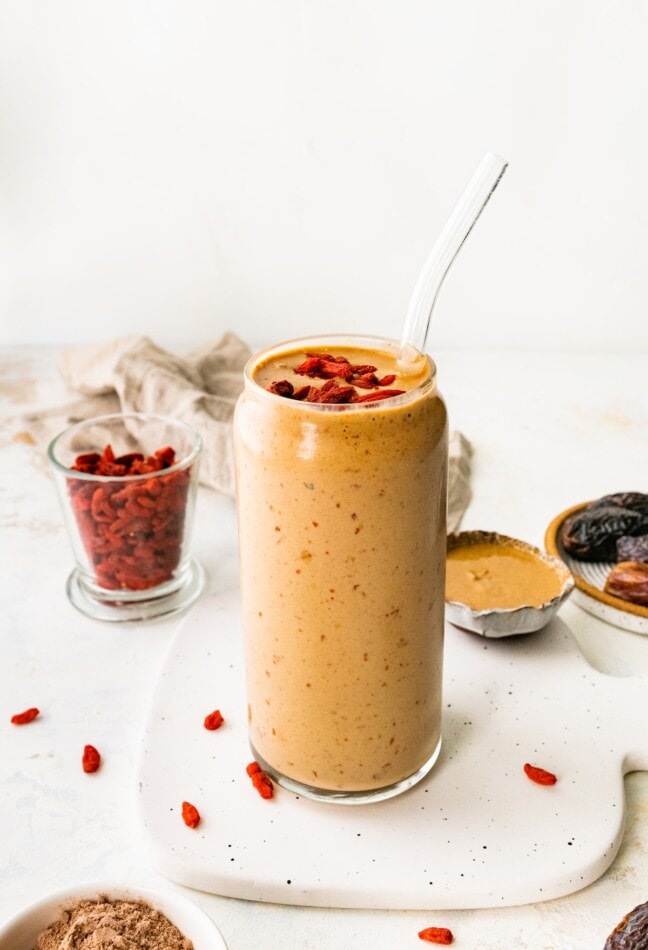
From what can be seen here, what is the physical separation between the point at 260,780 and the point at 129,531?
1.56 ft

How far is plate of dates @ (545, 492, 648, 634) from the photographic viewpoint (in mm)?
1388

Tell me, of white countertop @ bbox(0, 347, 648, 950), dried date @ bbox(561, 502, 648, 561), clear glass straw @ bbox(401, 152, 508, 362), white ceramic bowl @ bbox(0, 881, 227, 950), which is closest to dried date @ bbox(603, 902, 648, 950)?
white countertop @ bbox(0, 347, 648, 950)

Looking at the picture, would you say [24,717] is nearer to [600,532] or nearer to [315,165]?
[600,532]

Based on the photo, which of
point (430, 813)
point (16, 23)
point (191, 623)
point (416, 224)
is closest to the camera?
point (430, 813)

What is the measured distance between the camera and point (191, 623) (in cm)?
136

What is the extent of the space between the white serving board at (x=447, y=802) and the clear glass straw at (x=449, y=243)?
17.8 inches

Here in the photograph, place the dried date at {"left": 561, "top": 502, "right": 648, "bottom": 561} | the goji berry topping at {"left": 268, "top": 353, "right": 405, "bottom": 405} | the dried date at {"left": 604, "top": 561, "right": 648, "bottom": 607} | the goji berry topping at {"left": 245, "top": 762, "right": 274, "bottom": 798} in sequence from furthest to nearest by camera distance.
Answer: the dried date at {"left": 561, "top": 502, "right": 648, "bottom": 561} → the dried date at {"left": 604, "top": 561, "right": 648, "bottom": 607} → the goji berry topping at {"left": 245, "top": 762, "right": 274, "bottom": 798} → the goji berry topping at {"left": 268, "top": 353, "right": 405, "bottom": 405}

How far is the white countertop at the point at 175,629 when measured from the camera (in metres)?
0.95

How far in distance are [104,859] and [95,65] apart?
175 centimetres

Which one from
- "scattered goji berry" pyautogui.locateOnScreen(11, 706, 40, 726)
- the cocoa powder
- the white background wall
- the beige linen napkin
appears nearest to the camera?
the cocoa powder

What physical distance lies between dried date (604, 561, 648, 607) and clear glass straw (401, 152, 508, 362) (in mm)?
568

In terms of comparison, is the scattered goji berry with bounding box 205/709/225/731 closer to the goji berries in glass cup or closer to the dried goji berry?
the goji berries in glass cup

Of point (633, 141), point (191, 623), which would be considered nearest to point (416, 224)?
point (633, 141)

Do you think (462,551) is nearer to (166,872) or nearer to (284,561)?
(284,561)
